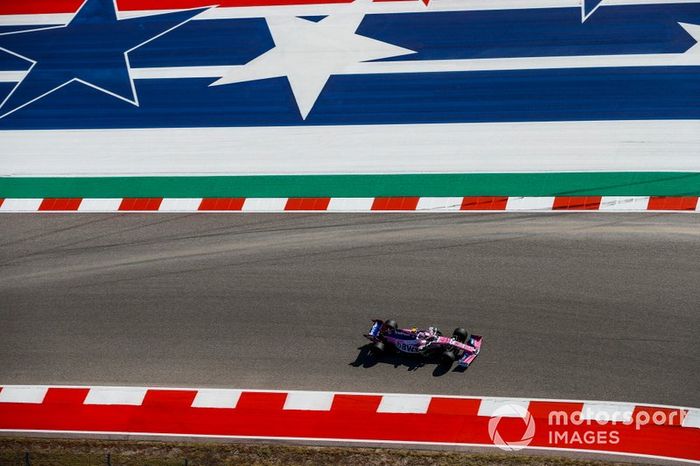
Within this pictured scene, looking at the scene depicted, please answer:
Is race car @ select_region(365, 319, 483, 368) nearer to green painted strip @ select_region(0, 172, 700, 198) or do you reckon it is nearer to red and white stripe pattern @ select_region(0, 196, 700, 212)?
red and white stripe pattern @ select_region(0, 196, 700, 212)

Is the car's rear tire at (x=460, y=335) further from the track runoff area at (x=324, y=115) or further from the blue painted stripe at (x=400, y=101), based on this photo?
the blue painted stripe at (x=400, y=101)

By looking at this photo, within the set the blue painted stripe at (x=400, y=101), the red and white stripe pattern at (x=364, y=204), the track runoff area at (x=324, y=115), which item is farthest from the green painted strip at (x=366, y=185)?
the blue painted stripe at (x=400, y=101)

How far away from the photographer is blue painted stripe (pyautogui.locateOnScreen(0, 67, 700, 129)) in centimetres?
2209

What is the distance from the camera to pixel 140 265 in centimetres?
2020

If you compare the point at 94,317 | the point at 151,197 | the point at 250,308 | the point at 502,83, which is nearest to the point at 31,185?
the point at 151,197

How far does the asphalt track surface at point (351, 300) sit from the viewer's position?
1781 centimetres

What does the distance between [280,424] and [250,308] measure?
289cm

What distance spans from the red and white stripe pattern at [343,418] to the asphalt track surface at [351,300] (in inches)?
11.7

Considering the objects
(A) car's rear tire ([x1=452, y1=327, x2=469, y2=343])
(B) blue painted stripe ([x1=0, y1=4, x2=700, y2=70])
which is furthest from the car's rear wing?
(B) blue painted stripe ([x1=0, y1=4, x2=700, y2=70])

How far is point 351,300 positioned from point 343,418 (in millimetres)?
2792

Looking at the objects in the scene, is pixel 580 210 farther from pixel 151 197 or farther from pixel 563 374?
pixel 151 197

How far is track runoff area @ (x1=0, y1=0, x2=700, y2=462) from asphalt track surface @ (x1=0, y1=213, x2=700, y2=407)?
56cm

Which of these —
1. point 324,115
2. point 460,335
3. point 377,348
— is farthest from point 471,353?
point 324,115

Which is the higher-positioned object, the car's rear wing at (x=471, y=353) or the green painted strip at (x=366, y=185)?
the green painted strip at (x=366, y=185)
